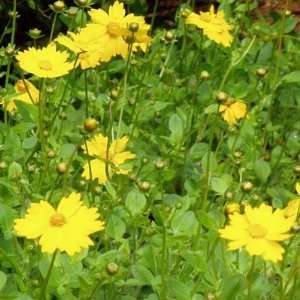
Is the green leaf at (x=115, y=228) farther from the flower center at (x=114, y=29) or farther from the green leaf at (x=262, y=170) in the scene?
the green leaf at (x=262, y=170)

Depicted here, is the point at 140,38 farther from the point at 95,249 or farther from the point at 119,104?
the point at 95,249

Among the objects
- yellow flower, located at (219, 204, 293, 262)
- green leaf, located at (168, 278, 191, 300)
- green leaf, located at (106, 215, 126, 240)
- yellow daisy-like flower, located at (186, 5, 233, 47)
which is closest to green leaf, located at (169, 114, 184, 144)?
yellow daisy-like flower, located at (186, 5, 233, 47)

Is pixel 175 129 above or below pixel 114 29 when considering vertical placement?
below

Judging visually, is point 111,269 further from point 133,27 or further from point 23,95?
point 23,95

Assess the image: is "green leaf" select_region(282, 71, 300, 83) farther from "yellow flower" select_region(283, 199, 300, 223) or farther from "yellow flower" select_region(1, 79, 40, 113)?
"yellow flower" select_region(283, 199, 300, 223)

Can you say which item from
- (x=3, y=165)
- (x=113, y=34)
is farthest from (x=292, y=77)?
(x=3, y=165)

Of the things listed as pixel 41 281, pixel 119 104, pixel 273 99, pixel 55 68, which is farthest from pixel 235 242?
pixel 273 99
